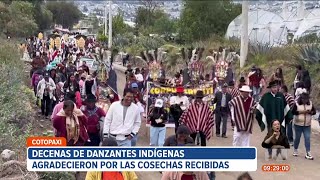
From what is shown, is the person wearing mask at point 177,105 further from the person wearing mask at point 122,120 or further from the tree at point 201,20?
the tree at point 201,20

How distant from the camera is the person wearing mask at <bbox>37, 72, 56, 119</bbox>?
16078mm

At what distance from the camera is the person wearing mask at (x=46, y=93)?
1608cm

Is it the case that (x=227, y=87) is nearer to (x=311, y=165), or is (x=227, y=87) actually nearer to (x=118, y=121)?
(x=311, y=165)

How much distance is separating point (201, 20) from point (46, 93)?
85.9 feet

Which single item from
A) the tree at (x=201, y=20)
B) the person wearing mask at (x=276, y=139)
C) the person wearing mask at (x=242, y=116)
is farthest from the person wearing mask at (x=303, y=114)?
the tree at (x=201, y=20)

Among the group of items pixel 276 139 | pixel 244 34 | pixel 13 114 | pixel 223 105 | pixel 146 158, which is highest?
pixel 244 34

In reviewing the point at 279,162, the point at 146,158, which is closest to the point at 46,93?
the point at 279,162

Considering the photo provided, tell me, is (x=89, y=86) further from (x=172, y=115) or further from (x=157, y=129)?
(x=157, y=129)

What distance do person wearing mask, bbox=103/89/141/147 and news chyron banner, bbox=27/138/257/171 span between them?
4547mm

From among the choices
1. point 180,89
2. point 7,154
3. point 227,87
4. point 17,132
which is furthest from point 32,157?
point 227,87

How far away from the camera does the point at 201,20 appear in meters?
41.2

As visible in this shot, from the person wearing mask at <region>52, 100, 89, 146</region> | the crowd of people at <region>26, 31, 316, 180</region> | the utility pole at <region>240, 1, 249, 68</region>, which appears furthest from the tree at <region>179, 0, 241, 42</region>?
the person wearing mask at <region>52, 100, 89, 146</region>

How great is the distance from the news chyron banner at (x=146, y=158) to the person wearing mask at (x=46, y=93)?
11691 millimetres

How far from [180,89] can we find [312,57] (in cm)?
815
